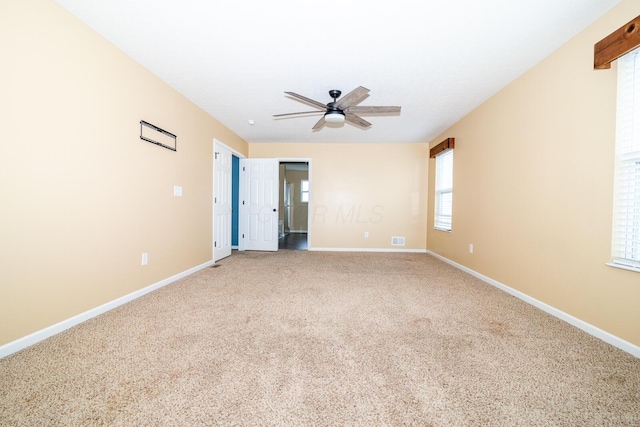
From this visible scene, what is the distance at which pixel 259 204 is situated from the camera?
5488 mm

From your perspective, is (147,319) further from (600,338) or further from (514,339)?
(600,338)

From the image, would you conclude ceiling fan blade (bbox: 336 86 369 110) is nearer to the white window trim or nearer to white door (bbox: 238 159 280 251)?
the white window trim

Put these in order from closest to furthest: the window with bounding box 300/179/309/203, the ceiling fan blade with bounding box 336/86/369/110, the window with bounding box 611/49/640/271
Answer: the window with bounding box 611/49/640/271 < the ceiling fan blade with bounding box 336/86/369/110 < the window with bounding box 300/179/309/203

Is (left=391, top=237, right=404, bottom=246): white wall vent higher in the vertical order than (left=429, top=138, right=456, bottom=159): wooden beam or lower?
lower

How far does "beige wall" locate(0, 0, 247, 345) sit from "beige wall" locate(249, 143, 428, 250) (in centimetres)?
317

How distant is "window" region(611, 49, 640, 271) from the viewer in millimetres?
1704

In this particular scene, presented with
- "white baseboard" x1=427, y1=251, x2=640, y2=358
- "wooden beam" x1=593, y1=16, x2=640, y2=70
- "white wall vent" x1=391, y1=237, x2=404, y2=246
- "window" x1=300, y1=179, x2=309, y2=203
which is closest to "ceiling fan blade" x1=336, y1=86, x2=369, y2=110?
"wooden beam" x1=593, y1=16, x2=640, y2=70

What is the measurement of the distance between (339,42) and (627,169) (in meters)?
2.37

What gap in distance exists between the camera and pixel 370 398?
1.24 metres

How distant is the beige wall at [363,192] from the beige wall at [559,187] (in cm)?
210

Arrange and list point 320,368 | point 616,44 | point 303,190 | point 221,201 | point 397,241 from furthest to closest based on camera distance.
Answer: point 303,190 → point 397,241 → point 221,201 → point 616,44 → point 320,368

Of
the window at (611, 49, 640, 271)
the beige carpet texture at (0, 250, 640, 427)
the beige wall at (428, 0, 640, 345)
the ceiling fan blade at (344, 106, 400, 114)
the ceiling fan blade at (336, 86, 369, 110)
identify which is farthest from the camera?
the ceiling fan blade at (344, 106, 400, 114)

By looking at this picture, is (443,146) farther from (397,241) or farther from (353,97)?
(353,97)

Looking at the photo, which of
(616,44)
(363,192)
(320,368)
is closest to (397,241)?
(363,192)
